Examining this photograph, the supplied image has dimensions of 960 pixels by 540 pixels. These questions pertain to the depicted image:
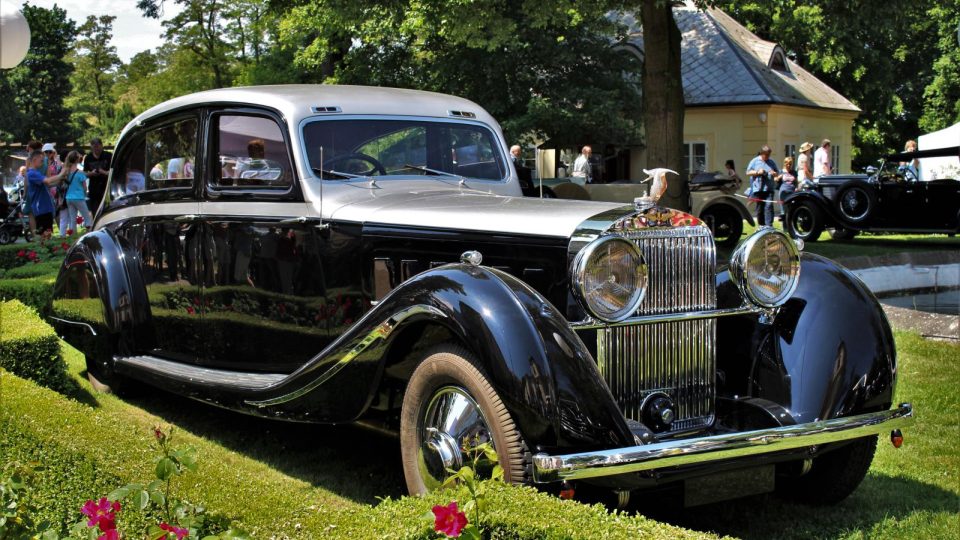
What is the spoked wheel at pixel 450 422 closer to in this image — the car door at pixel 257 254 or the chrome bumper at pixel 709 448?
the chrome bumper at pixel 709 448

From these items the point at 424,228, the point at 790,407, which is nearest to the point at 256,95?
the point at 424,228

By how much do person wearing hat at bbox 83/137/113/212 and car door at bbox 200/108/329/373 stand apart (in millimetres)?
9133

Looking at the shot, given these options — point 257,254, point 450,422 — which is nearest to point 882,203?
point 257,254

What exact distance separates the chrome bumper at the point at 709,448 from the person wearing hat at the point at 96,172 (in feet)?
39.2

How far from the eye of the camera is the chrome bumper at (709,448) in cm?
313

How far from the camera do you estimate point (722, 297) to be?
4.35 metres

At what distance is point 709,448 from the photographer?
3.34 m

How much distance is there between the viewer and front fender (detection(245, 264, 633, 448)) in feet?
10.6

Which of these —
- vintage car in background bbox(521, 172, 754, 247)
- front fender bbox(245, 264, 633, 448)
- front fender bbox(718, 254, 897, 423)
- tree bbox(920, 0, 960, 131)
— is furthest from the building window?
front fender bbox(245, 264, 633, 448)

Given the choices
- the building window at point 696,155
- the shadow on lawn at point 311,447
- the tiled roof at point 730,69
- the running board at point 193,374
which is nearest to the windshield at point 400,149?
the running board at point 193,374

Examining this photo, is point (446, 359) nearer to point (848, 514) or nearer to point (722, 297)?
point (722, 297)

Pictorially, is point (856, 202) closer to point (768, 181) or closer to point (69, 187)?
point (768, 181)

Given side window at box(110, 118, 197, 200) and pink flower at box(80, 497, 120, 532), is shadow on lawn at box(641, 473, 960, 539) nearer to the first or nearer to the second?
pink flower at box(80, 497, 120, 532)

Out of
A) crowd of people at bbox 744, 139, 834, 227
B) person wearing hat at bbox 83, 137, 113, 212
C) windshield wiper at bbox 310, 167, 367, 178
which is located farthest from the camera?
crowd of people at bbox 744, 139, 834, 227
